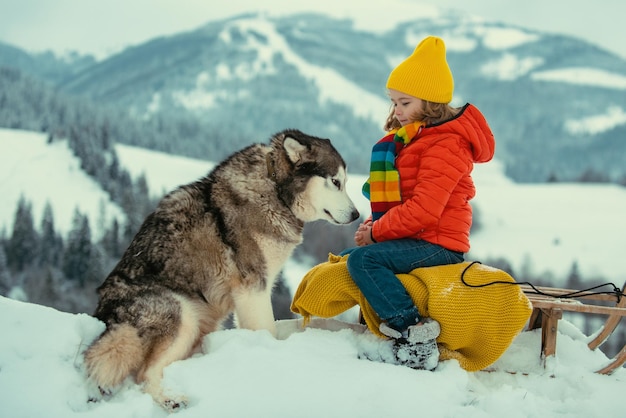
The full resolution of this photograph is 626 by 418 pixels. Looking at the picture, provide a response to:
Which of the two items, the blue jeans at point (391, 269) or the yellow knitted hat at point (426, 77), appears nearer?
the blue jeans at point (391, 269)

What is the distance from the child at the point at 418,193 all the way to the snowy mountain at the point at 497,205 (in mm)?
88451

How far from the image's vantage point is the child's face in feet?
18.5

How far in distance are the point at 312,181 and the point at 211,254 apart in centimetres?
129

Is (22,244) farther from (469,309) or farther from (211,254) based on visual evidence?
(469,309)

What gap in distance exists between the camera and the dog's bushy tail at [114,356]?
484 cm

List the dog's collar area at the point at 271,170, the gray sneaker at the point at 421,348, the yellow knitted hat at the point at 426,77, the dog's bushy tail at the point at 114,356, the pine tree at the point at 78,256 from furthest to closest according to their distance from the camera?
the pine tree at the point at 78,256, the dog's collar area at the point at 271,170, the yellow knitted hat at the point at 426,77, the gray sneaker at the point at 421,348, the dog's bushy tail at the point at 114,356

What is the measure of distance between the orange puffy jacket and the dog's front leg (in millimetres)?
1304

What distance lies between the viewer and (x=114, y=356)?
4879 mm

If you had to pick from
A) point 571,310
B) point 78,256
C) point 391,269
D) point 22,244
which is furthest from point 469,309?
point 22,244

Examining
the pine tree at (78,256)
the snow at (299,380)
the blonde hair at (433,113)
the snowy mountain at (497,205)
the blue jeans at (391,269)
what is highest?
the blonde hair at (433,113)

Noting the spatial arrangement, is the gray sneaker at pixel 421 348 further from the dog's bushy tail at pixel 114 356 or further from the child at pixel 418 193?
the dog's bushy tail at pixel 114 356

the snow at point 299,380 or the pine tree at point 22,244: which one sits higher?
the snow at point 299,380

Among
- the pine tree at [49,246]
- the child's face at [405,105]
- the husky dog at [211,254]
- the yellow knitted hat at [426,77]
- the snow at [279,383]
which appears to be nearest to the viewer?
the snow at [279,383]

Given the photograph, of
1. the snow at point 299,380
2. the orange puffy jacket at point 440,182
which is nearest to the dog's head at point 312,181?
the orange puffy jacket at point 440,182
